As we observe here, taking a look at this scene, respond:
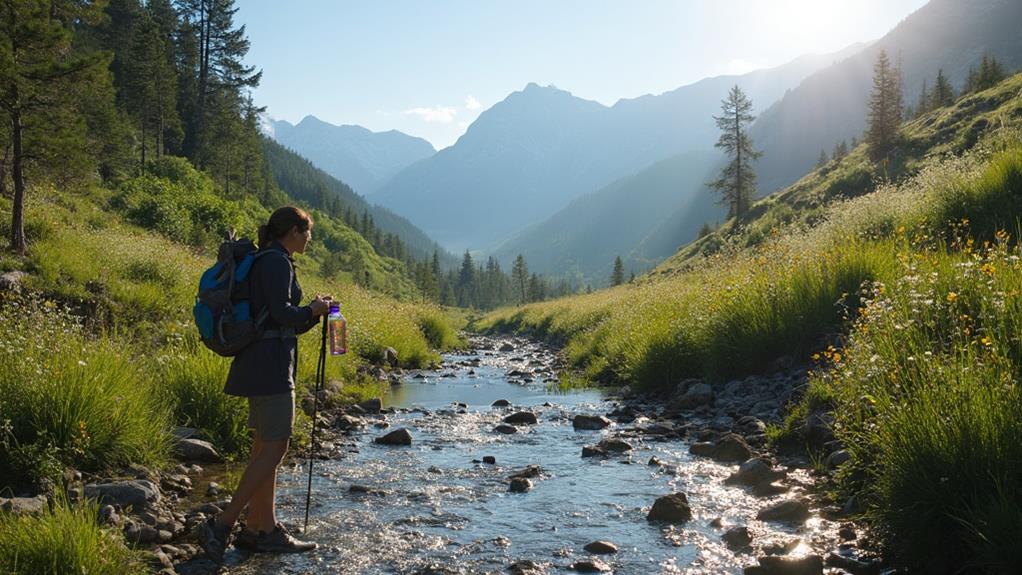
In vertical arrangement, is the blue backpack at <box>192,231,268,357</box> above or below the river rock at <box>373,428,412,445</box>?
above

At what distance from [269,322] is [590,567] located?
11.3ft

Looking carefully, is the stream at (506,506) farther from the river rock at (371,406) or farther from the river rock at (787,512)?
the river rock at (371,406)

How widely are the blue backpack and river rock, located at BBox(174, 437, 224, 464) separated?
3.38 m

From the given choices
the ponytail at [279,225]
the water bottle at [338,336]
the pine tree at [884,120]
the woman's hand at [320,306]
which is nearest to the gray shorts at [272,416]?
the woman's hand at [320,306]

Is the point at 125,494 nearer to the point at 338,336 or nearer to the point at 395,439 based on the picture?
the point at 338,336

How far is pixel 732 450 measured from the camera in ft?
28.1

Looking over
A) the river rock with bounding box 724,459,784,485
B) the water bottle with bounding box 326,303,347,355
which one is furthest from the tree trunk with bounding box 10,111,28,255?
the river rock with bounding box 724,459,784,485

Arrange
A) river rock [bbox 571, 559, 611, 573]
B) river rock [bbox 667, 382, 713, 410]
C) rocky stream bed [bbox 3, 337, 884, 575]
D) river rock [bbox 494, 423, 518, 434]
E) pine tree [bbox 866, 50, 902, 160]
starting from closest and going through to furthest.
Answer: river rock [bbox 571, 559, 611, 573] < rocky stream bed [bbox 3, 337, 884, 575] < river rock [bbox 494, 423, 518, 434] < river rock [bbox 667, 382, 713, 410] < pine tree [bbox 866, 50, 902, 160]

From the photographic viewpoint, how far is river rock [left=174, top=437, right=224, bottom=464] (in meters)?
7.99

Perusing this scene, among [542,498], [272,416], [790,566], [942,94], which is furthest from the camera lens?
[942,94]

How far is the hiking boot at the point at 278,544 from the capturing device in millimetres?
5781

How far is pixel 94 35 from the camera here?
65062 millimetres

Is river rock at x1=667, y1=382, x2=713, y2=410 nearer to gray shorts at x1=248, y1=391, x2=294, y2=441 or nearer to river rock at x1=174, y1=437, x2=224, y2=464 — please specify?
river rock at x1=174, y1=437, x2=224, y2=464

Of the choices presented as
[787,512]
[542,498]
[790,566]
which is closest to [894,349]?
[787,512]
